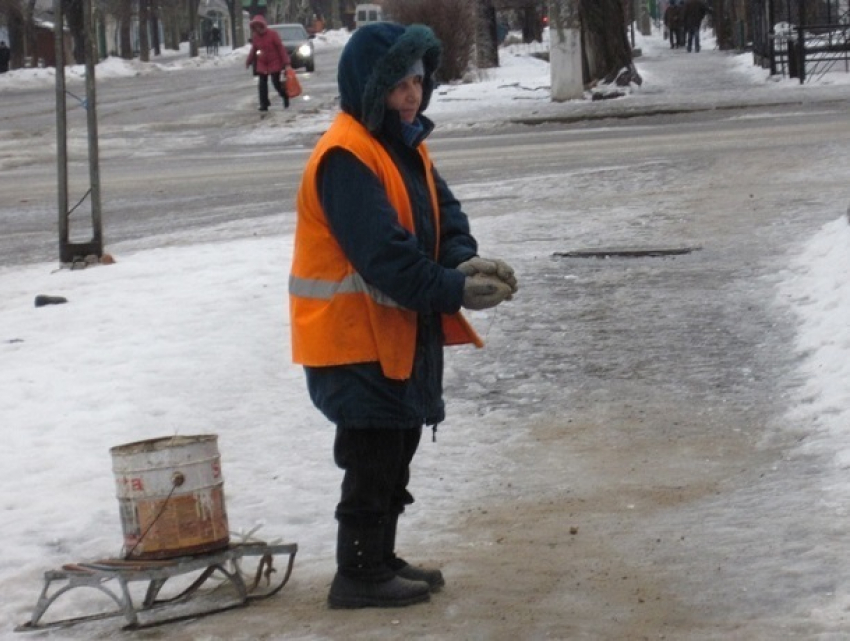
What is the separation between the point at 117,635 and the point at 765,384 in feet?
12.4

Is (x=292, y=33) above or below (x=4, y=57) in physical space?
below

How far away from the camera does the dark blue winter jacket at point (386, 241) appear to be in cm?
469

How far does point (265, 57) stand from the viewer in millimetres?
31062

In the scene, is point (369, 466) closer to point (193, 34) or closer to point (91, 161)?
point (91, 161)

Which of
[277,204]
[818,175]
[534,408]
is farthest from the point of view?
[277,204]

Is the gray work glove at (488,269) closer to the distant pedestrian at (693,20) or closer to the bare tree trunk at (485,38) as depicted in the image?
the bare tree trunk at (485,38)

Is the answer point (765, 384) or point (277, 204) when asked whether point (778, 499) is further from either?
point (277, 204)

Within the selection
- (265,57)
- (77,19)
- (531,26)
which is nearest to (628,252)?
(77,19)

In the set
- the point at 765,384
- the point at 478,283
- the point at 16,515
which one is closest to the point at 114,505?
the point at 16,515

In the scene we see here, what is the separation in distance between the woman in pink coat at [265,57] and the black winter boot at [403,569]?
26172 millimetres

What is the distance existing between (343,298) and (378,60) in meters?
0.65

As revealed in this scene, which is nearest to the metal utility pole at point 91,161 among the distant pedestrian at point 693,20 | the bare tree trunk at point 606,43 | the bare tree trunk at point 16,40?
the bare tree trunk at point 606,43

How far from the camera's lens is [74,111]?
113 feet

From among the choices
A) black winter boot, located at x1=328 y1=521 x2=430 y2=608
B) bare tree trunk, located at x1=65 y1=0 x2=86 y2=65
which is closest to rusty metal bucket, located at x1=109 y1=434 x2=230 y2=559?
black winter boot, located at x1=328 y1=521 x2=430 y2=608
